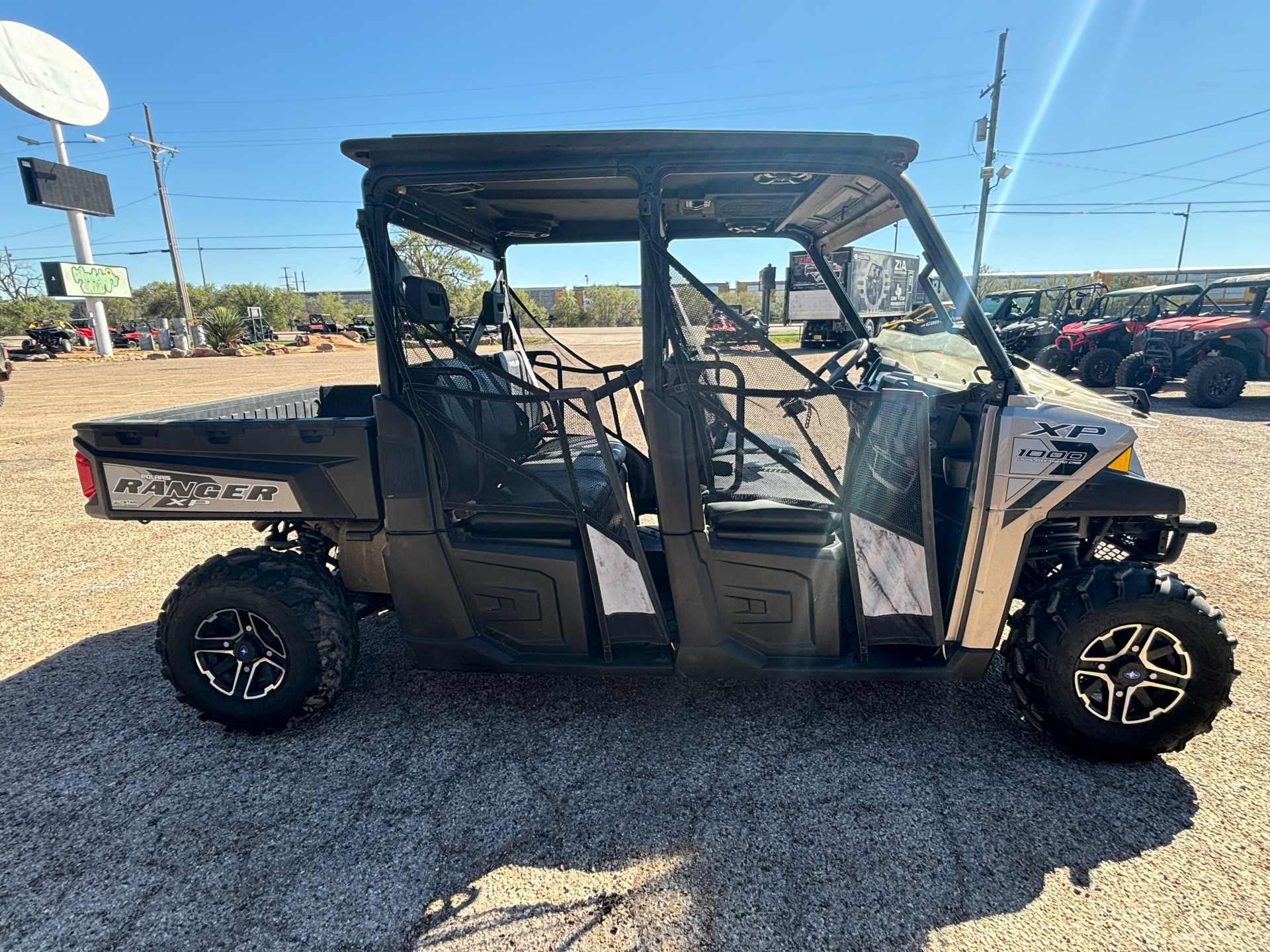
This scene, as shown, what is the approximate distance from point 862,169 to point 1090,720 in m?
2.16

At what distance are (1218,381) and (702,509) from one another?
40.4 ft

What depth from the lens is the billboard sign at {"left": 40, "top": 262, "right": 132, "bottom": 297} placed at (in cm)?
2944

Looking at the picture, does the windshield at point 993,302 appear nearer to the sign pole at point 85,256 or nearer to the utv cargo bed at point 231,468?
the utv cargo bed at point 231,468

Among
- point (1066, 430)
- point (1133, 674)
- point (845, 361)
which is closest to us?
point (1066, 430)

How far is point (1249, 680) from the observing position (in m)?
2.93

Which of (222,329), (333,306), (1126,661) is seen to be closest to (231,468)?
(1126,661)

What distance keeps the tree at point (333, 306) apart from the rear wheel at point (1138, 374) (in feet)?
219

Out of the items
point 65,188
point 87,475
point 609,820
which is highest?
point 65,188

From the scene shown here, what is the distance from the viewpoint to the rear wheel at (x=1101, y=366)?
1251 cm

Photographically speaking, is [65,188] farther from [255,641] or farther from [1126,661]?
[1126,661]

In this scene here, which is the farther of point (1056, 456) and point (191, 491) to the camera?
point (191, 491)

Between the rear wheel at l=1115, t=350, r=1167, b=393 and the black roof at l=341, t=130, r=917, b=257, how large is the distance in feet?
37.5

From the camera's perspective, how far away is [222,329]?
29.0 metres

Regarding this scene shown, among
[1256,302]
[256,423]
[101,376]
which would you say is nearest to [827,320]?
[1256,302]
